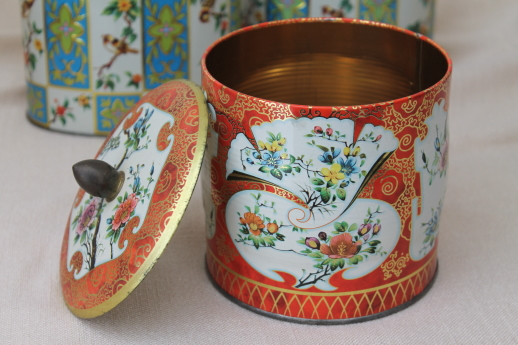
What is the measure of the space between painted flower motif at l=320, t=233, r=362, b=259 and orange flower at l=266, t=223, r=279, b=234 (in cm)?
5

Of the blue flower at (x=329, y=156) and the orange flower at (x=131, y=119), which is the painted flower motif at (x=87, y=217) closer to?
the orange flower at (x=131, y=119)

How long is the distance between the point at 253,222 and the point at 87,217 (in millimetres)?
186

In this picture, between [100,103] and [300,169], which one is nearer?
[300,169]

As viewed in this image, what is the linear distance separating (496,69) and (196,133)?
79cm

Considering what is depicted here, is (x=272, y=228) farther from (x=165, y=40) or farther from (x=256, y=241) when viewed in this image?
(x=165, y=40)

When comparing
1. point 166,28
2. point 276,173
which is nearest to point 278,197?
point 276,173

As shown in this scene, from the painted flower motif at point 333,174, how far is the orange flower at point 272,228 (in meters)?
0.07

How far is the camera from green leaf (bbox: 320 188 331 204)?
2.56 feet

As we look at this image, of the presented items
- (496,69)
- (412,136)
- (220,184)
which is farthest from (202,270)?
(496,69)

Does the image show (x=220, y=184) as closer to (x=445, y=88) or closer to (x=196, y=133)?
(x=196, y=133)

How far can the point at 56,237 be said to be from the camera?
3.38ft

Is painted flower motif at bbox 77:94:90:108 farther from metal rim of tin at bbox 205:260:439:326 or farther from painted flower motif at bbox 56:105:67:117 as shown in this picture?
metal rim of tin at bbox 205:260:439:326

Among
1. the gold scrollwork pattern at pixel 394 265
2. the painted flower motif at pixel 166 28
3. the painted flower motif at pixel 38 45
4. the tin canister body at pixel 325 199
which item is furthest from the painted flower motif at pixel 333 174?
the painted flower motif at pixel 38 45

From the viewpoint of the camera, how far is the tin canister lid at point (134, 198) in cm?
75
